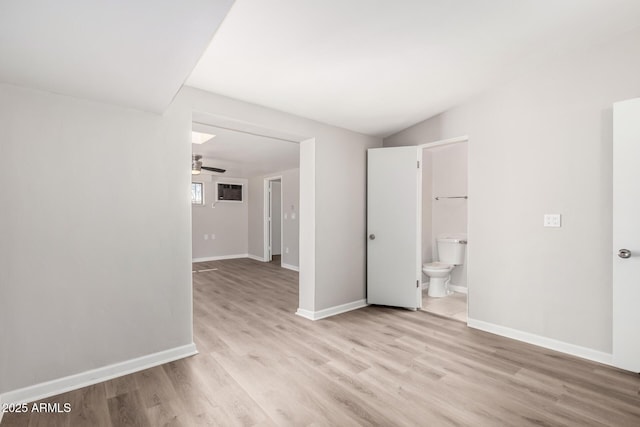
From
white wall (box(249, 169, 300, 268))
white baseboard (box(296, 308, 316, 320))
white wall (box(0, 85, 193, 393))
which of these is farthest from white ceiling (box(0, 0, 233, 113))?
white wall (box(249, 169, 300, 268))

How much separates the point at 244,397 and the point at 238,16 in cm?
231

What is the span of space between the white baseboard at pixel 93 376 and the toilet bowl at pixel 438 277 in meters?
3.13

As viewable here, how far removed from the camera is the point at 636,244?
233cm

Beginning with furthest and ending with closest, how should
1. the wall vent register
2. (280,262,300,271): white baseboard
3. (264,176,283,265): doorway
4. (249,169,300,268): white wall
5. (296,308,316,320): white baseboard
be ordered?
the wall vent register → (264,176,283,265): doorway → (249,169,300,268): white wall → (280,262,300,271): white baseboard → (296,308,316,320): white baseboard

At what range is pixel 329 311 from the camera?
12.0ft

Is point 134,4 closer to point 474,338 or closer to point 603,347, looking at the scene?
point 474,338

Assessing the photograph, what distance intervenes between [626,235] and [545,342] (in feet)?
3.68

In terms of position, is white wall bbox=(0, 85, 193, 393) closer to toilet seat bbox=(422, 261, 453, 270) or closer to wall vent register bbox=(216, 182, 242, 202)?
toilet seat bbox=(422, 261, 453, 270)

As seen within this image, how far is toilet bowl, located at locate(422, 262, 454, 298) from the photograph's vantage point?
4383 millimetres

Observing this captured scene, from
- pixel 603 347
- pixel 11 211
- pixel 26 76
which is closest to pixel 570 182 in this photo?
pixel 603 347

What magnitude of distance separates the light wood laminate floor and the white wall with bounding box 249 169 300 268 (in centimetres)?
353

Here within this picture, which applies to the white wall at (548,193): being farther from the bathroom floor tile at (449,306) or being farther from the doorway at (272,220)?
the doorway at (272,220)

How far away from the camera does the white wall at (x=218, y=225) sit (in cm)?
747

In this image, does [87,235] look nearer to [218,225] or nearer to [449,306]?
[449,306]
